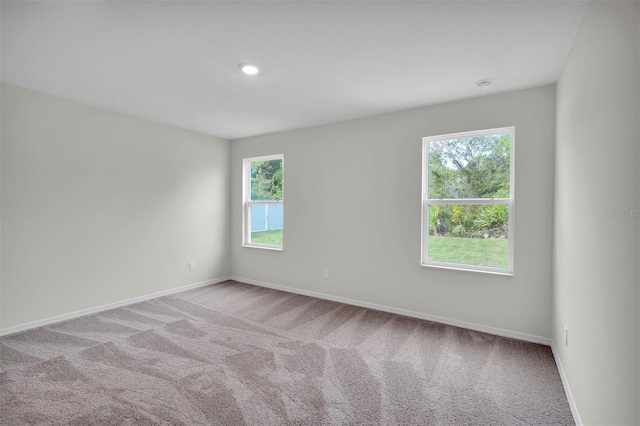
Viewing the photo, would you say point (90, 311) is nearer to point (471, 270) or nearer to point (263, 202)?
point (263, 202)

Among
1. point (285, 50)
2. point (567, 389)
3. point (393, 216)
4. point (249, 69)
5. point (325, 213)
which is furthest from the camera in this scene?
point (325, 213)

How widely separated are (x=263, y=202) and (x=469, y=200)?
2.99m

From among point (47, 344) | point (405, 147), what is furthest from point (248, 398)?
point (405, 147)

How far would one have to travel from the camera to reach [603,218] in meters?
1.42

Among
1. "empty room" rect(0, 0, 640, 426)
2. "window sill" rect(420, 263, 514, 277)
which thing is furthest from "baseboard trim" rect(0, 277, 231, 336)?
"window sill" rect(420, 263, 514, 277)

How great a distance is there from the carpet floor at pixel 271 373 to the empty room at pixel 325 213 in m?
0.02

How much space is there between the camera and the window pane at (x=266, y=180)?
4.72 m

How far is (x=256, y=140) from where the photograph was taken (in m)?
4.81

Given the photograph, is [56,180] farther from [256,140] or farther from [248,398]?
[248,398]

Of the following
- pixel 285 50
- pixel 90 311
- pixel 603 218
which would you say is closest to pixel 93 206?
pixel 90 311

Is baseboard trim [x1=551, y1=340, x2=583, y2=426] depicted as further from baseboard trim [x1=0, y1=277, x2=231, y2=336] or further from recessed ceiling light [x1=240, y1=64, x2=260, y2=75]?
baseboard trim [x1=0, y1=277, x2=231, y2=336]

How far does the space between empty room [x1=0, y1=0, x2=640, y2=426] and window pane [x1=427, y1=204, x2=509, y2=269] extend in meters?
0.02

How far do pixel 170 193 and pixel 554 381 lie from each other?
4.57 meters

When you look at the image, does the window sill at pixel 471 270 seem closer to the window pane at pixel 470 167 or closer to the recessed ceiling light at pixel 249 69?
the window pane at pixel 470 167
